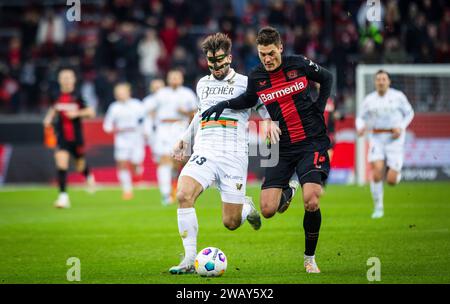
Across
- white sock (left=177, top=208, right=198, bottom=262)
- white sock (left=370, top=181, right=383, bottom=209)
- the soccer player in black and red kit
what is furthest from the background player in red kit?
white sock (left=177, top=208, right=198, bottom=262)

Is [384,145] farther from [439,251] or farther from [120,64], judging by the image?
[120,64]

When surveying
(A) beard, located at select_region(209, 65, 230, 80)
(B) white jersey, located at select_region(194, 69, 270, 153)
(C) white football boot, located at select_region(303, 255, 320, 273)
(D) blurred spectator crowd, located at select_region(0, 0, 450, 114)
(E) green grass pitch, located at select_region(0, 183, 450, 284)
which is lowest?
(E) green grass pitch, located at select_region(0, 183, 450, 284)

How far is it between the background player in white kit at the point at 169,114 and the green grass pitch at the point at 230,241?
102 cm

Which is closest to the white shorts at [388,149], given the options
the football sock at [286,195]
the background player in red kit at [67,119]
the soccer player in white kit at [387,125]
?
the soccer player in white kit at [387,125]

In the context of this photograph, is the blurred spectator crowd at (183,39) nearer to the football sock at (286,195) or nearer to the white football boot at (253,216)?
the football sock at (286,195)

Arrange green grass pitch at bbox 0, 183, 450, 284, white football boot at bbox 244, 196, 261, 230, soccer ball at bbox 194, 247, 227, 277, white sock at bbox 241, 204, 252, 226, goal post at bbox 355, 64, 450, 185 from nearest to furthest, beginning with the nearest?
1. soccer ball at bbox 194, 247, 227, 277
2. green grass pitch at bbox 0, 183, 450, 284
3. white sock at bbox 241, 204, 252, 226
4. white football boot at bbox 244, 196, 261, 230
5. goal post at bbox 355, 64, 450, 185

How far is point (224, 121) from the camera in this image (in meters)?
10.2

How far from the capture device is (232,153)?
1020 centimetres

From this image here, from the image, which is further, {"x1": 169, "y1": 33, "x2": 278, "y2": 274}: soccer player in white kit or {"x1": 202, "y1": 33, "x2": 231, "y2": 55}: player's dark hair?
{"x1": 202, "y1": 33, "x2": 231, "y2": 55}: player's dark hair

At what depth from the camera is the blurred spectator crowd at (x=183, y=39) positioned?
80.8 feet

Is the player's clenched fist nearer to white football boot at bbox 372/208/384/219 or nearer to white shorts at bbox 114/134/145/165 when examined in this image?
white football boot at bbox 372/208/384/219

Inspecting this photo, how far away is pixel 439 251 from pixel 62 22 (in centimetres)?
1936

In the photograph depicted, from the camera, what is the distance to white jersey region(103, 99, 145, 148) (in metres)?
23.2
